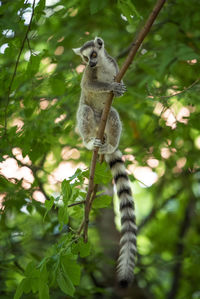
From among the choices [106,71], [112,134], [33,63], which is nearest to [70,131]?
[112,134]

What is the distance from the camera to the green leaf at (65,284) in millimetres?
2213

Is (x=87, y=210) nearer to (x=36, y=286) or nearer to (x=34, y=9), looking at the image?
(x=36, y=286)

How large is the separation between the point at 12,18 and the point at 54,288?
2843mm

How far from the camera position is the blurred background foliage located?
2781 millimetres

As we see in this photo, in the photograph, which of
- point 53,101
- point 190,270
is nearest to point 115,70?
point 53,101

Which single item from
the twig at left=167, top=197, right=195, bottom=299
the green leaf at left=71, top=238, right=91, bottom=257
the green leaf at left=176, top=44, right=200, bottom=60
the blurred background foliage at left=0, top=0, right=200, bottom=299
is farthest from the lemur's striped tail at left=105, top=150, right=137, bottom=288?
the twig at left=167, top=197, right=195, bottom=299

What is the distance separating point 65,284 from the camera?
226 cm

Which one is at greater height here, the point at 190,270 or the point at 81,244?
the point at 81,244

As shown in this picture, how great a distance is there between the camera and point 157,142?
154 inches

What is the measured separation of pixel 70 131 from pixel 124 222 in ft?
4.81

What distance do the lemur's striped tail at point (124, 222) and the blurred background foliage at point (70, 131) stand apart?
0.53 ft

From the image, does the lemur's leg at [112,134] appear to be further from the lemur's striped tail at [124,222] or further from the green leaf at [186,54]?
the green leaf at [186,54]

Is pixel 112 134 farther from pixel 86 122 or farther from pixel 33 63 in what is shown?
pixel 33 63

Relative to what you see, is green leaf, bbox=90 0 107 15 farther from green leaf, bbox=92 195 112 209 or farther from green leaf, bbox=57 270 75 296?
green leaf, bbox=57 270 75 296
